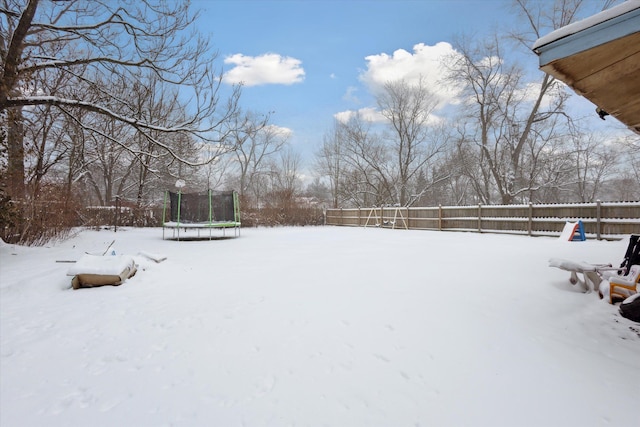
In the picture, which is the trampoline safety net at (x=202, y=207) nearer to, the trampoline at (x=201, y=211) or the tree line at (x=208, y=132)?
the trampoline at (x=201, y=211)

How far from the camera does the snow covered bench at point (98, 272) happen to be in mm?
3402

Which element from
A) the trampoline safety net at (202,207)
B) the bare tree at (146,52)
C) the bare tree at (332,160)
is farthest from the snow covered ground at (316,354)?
the bare tree at (332,160)

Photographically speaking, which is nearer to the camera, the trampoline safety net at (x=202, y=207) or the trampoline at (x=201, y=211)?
the trampoline at (x=201, y=211)

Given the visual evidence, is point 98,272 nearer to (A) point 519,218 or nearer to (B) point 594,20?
(B) point 594,20

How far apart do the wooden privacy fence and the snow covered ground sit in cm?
694

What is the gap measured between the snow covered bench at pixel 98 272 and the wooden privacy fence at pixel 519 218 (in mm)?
10887

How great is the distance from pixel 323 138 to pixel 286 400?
78.1ft

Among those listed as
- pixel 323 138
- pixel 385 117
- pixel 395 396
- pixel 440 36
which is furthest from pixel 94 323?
pixel 323 138

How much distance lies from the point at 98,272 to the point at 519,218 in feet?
37.9

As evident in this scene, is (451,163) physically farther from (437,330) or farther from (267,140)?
(437,330)

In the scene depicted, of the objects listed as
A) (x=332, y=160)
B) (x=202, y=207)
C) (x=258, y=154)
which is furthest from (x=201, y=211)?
(x=258, y=154)

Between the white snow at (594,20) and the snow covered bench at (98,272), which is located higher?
the white snow at (594,20)

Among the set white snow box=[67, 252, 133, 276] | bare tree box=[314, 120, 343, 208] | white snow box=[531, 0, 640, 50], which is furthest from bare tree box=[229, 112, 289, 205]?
white snow box=[531, 0, 640, 50]

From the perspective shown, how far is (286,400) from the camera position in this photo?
5.04 ft
